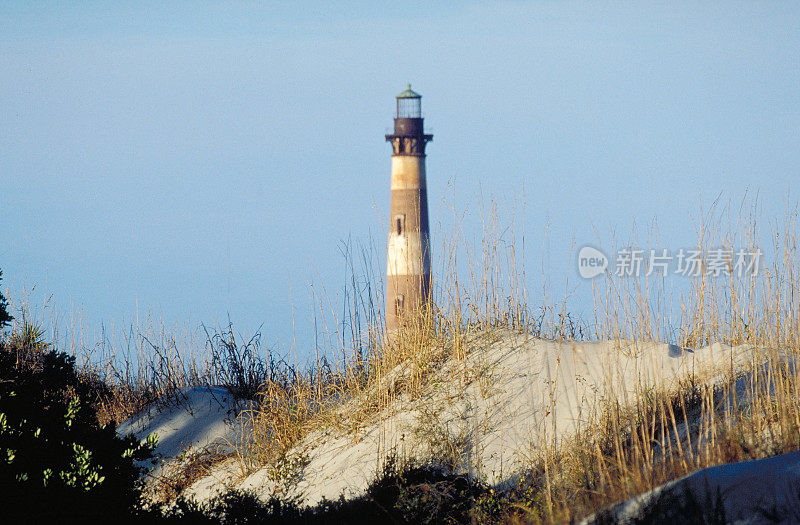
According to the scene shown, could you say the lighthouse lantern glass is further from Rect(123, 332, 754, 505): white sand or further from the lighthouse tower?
Rect(123, 332, 754, 505): white sand

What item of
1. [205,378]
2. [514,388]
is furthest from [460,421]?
[205,378]

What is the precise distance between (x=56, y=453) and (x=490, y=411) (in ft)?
8.00

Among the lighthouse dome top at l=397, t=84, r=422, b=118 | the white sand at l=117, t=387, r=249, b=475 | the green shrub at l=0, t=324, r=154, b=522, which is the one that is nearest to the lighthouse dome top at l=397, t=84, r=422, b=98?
the lighthouse dome top at l=397, t=84, r=422, b=118

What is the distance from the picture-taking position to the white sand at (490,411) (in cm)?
A: 427

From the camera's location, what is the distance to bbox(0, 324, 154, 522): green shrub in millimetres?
3199

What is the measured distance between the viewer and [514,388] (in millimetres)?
4797

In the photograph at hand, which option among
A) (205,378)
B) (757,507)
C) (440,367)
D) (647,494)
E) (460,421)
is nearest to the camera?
(757,507)

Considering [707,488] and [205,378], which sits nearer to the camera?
[707,488]

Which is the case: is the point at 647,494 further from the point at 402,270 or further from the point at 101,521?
the point at 402,270

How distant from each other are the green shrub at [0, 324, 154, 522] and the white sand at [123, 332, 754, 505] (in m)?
0.71

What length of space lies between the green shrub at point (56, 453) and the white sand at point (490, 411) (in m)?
0.71

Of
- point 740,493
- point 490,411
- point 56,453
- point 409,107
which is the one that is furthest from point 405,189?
point 740,493

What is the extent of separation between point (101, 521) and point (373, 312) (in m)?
2.73

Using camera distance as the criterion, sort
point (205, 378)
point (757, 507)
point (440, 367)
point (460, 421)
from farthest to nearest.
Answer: point (205, 378) < point (440, 367) < point (460, 421) < point (757, 507)
